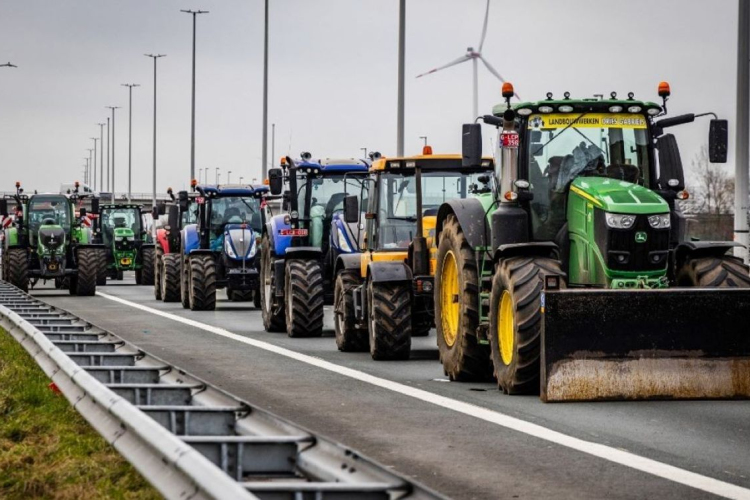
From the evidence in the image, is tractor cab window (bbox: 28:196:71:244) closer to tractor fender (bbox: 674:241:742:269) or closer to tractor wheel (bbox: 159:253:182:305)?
tractor wheel (bbox: 159:253:182:305)

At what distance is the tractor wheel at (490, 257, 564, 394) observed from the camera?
43.9 ft

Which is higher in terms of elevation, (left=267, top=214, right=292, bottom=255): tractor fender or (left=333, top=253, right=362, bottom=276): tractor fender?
(left=267, top=214, right=292, bottom=255): tractor fender

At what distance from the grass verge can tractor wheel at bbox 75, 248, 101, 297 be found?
27.4m

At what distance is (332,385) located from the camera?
15.1 meters

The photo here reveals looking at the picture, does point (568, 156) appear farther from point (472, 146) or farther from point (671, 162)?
point (472, 146)

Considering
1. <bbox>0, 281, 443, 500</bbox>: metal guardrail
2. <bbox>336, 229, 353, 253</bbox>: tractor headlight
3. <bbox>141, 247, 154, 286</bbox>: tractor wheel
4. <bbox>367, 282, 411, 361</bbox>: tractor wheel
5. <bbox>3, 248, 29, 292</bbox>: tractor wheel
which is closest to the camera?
<bbox>0, 281, 443, 500</bbox>: metal guardrail

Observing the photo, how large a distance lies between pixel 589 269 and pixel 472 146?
1.54 m

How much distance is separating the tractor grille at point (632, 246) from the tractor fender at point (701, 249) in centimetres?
53

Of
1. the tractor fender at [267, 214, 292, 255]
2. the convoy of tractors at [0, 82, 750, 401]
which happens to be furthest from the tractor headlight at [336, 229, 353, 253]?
the convoy of tractors at [0, 82, 750, 401]

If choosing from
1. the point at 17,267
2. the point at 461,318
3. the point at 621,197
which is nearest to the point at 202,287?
the point at 17,267

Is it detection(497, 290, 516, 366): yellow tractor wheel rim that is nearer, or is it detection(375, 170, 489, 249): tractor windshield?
detection(497, 290, 516, 366): yellow tractor wheel rim

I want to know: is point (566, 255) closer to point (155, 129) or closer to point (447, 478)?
point (447, 478)

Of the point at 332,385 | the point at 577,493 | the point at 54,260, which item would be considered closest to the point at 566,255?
the point at 332,385

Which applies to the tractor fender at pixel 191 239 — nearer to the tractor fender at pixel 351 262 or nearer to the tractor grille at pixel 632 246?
the tractor fender at pixel 351 262
